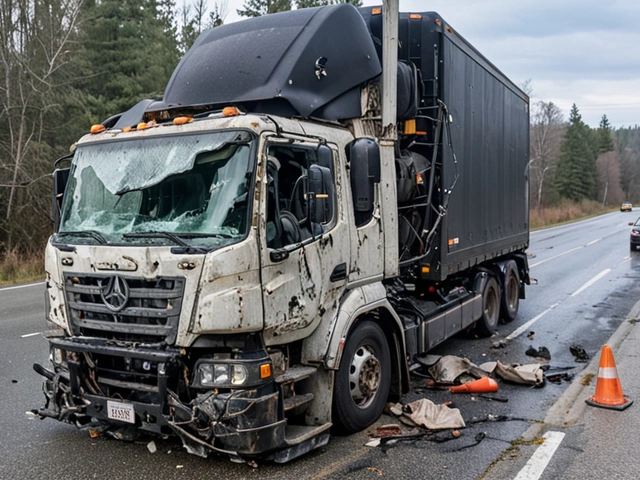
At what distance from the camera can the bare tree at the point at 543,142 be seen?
74438 mm

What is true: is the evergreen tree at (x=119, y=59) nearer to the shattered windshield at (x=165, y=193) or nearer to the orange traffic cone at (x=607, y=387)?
the shattered windshield at (x=165, y=193)

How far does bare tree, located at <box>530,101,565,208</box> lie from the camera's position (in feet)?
244

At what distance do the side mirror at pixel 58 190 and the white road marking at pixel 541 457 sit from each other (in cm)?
437

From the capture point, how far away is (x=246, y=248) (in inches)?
168

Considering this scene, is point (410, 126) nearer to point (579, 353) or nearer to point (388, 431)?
point (388, 431)

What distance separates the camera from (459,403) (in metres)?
6.32

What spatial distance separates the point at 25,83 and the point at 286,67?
1800cm

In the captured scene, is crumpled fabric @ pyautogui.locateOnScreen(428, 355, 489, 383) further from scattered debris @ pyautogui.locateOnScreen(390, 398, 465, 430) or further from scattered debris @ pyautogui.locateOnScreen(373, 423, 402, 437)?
scattered debris @ pyautogui.locateOnScreen(373, 423, 402, 437)

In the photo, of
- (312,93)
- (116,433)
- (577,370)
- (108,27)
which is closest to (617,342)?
(577,370)

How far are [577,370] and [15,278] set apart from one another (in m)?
13.7

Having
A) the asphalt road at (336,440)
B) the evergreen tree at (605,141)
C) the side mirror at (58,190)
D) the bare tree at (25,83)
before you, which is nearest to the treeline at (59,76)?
the bare tree at (25,83)

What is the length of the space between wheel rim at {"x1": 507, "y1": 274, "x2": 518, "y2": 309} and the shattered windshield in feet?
23.8

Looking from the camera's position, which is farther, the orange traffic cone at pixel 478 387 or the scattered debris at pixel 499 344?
the scattered debris at pixel 499 344

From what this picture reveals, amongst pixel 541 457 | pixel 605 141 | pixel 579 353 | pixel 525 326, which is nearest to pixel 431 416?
pixel 541 457
